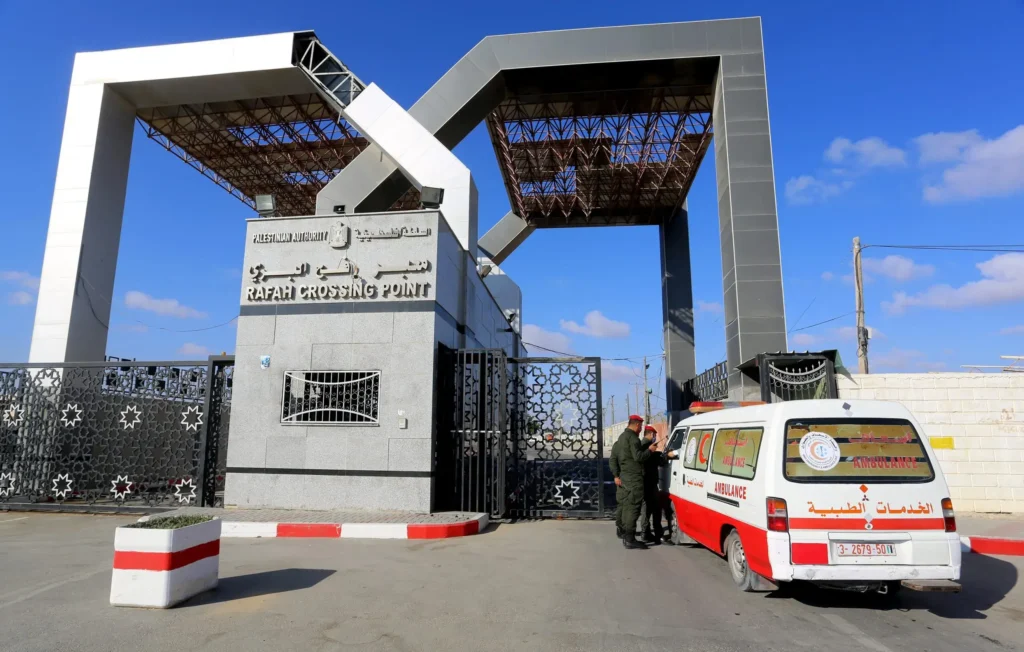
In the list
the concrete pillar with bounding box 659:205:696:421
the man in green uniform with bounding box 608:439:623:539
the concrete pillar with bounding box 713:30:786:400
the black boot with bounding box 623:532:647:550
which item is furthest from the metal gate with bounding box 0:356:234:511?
the concrete pillar with bounding box 659:205:696:421

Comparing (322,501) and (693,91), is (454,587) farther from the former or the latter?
(693,91)

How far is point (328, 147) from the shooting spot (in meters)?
21.7

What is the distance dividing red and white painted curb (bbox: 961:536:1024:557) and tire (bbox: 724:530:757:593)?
Answer: 14.3ft

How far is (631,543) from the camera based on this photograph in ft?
26.0

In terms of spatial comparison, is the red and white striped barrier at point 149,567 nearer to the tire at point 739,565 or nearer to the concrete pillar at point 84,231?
the tire at point 739,565

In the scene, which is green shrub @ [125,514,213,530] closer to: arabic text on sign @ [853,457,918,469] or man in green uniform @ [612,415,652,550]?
man in green uniform @ [612,415,652,550]

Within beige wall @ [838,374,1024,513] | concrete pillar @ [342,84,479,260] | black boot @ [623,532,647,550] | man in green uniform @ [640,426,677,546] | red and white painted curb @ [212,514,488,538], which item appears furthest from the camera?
concrete pillar @ [342,84,479,260]

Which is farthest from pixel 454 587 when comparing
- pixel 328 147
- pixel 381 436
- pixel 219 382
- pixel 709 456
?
pixel 328 147

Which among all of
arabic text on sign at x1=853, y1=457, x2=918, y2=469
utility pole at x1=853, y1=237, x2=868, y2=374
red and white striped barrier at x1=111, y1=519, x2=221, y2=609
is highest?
utility pole at x1=853, y1=237, x2=868, y2=374

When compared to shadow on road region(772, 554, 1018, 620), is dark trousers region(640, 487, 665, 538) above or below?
above

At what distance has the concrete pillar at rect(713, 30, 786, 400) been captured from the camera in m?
12.8

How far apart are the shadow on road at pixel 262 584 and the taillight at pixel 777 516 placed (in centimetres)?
441

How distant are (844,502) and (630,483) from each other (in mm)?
3359

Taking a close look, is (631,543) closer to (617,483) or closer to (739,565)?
(617,483)
